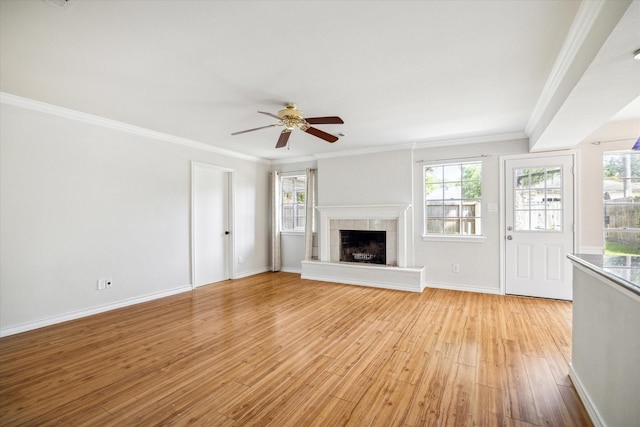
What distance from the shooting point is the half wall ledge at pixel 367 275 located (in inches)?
185

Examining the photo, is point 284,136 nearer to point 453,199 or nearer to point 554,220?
point 453,199

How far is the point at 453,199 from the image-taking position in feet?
16.0

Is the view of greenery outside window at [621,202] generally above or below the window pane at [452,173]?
below

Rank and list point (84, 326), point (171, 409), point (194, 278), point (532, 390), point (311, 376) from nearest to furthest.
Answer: point (171, 409) < point (532, 390) < point (311, 376) < point (84, 326) < point (194, 278)

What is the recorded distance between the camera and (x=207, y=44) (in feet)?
6.91

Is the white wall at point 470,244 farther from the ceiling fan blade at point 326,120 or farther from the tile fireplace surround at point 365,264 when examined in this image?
the ceiling fan blade at point 326,120

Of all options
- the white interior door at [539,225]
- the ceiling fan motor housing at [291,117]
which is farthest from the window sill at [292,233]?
the white interior door at [539,225]

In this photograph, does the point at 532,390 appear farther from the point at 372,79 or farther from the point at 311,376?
the point at 372,79

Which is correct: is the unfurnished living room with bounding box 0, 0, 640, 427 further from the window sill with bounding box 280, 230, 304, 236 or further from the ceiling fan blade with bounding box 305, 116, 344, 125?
the window sill with bounding box 280, 230, 304, 236

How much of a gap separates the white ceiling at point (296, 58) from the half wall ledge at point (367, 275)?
8.02 ft

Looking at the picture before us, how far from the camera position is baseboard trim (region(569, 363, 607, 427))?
5.35ft

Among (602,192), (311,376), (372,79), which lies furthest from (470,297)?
(372,79)

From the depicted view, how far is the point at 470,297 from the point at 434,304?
30.5 inches

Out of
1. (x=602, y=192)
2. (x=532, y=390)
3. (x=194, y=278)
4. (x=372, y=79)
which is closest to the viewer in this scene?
Answer: (x=532, y=390)
